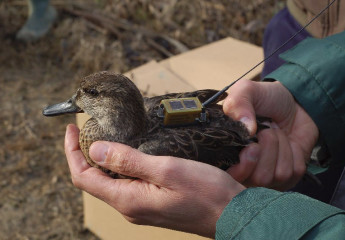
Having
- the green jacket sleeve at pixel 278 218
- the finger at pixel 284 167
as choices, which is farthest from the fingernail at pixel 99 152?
the finger at pixel 284 167

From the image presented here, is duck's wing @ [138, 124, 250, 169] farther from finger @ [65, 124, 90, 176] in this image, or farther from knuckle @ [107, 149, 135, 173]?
finger @ [65, 124, 90, 176]

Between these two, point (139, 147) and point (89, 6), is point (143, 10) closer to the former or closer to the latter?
point (89, 6)

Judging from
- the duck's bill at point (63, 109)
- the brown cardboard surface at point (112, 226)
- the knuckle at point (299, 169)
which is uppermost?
the duck's bill at point (63, 109)

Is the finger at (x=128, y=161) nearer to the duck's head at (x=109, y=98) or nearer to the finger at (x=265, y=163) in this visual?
the duck's head at (x=109, y=98)

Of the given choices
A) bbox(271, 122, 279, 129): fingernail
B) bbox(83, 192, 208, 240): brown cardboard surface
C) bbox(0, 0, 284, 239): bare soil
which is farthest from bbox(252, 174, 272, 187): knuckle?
bbox(0, 0, 284, 239): bare soil

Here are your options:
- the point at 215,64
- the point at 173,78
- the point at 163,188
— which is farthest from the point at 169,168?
the point at 215,64

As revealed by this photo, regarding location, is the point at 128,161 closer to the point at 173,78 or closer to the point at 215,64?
the point at 173,78

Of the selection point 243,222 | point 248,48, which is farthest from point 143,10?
point 243,222
